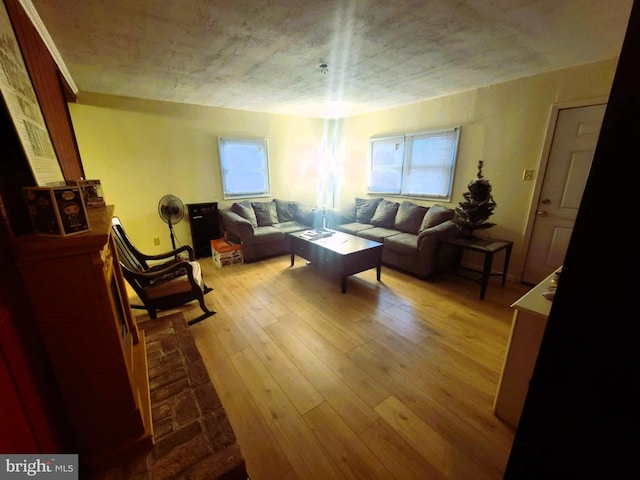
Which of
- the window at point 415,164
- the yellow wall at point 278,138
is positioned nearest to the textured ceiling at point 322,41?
the yellow wall at point 278,138

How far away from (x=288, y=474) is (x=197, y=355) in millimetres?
1008

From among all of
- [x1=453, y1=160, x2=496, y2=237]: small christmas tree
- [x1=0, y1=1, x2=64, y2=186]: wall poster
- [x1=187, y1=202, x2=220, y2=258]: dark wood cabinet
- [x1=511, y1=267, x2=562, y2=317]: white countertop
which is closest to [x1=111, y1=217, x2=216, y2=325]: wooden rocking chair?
[x1=0, y1=1, x2=64, y2=186]: wall poster

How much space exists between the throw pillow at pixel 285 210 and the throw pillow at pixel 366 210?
3.80 feet

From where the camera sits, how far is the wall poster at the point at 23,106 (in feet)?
3.43

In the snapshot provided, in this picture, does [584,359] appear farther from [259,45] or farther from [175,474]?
[259,45]

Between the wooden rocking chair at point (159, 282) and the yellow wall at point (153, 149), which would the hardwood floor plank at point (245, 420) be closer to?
the wooden rocking chair at point (159, 282)

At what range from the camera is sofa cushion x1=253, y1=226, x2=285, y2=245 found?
3.89m

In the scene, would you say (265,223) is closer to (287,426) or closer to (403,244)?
(403,244)

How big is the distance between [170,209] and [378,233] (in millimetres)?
2942

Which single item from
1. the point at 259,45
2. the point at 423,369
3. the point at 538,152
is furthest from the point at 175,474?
the point at 538,152

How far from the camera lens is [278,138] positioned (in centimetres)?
481

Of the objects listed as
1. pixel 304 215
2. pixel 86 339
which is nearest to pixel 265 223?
pixel 304 215

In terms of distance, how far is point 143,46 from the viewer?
2.07 meters

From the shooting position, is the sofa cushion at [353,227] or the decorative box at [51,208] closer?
the decorative box at [51,208]
